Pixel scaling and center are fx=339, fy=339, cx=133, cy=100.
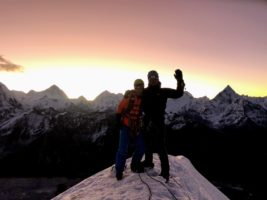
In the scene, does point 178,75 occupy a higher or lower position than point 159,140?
higher

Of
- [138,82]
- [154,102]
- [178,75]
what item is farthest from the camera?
[138,82]

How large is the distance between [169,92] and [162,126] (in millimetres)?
1330

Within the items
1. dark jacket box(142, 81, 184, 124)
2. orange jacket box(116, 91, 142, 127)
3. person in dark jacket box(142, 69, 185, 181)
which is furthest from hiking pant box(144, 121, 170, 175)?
orange jacket box(116, 91, 142, 127)

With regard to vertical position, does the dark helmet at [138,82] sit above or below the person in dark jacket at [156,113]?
above

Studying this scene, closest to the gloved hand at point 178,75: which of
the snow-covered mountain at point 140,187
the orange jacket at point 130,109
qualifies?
the orange jacket at point 130,109

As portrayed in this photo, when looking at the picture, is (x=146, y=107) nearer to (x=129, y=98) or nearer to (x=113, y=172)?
(x=129, y=98)

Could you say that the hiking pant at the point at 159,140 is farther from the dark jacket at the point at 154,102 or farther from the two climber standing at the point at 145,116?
the dark jacket at the point at 154,102

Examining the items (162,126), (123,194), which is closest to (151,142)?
(162,126)

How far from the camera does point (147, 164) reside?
13.2 m

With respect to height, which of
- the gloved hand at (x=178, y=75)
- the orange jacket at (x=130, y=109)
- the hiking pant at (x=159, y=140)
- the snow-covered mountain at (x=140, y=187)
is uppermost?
the gloved hand at (x=178, y=75)

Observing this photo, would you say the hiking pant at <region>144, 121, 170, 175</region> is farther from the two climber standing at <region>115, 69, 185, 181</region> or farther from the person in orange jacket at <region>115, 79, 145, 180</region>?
the person in orange jacket at <region>115, 79, 145, 180</region>

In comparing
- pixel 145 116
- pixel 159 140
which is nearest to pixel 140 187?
pixel 159 140

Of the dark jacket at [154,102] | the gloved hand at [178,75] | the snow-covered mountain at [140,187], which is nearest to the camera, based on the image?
the snow-covered mountain at [140,187]

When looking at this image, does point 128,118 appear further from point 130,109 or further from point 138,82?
point 138,82
